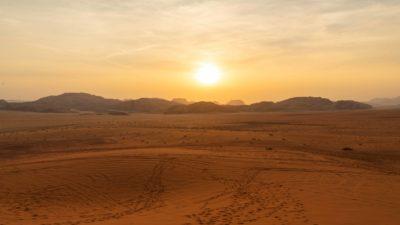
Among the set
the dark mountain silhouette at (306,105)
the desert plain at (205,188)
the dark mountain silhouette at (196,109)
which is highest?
the dark mountain silhouette at (306,105)

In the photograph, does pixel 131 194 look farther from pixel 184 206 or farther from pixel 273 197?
pixel 273 197

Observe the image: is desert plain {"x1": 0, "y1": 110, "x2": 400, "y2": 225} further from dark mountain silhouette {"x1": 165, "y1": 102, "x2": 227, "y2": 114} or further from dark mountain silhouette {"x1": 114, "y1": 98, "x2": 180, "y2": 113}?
dark mountain silhouette {"x1": 114, "y1": 98, "x2": 180, "y2": 113}

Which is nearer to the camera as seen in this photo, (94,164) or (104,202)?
(104,202)

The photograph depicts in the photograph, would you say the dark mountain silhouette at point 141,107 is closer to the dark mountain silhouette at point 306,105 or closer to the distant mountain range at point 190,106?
the distant mountain range at point 190,106

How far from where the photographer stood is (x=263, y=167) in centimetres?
1941

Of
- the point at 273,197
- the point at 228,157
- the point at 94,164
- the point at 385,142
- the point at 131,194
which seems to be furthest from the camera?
the point at 385,142

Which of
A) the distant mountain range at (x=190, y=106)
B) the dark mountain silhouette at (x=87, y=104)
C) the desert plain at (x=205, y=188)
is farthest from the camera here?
the distant mountain range at (x=190, y=106)

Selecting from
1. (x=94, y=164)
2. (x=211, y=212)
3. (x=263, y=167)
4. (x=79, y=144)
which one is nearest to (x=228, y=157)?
(x=263, y=167)

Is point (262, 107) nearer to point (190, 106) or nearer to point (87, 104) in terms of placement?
point (190, 106)

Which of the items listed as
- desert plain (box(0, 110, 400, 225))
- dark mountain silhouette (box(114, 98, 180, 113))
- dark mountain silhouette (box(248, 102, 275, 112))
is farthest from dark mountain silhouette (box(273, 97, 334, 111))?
desert plain (box(0, 110, 400, 225))

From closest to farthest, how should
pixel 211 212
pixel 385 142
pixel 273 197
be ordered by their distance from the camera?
1. pixel 211 212
2. pixel 273 197
3. pixel 385 142

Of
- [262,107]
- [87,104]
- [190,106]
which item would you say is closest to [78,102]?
[87,104]

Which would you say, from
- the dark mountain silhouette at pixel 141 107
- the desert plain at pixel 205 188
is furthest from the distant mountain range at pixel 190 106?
the desert plain at pixel 205 188

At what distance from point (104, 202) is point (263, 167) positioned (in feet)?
26.3
